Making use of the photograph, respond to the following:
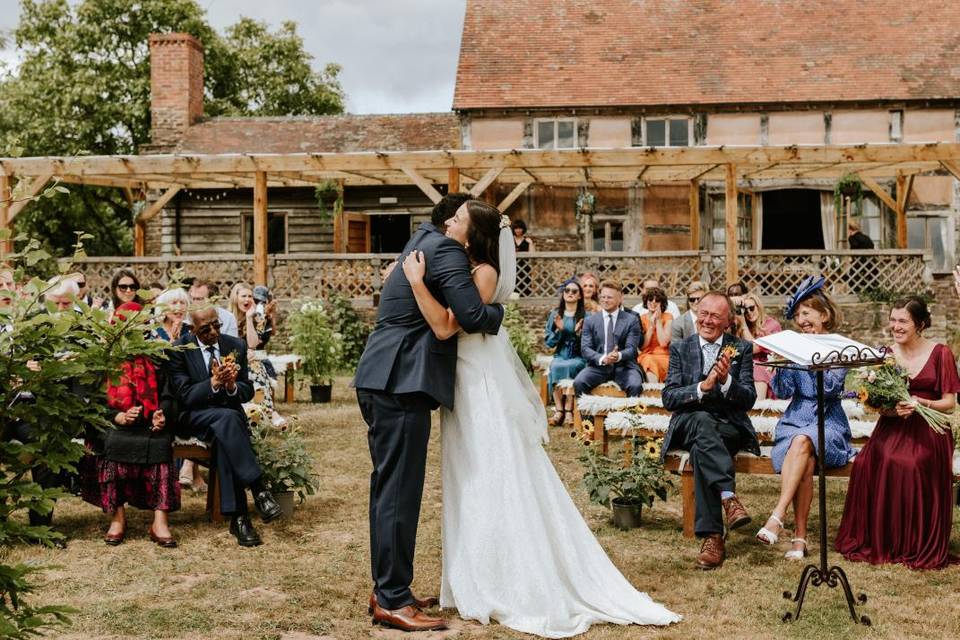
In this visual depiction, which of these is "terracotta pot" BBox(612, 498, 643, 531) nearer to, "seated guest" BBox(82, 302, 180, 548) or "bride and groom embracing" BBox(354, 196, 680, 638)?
"bride and groom embracing" BBox(354, 196, 680, 638)

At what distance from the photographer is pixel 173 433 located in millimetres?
5996

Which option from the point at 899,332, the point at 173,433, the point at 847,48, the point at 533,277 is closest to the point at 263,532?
the point at 173,433

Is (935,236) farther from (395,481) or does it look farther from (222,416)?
(395,481)

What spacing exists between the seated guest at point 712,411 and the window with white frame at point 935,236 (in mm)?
16336

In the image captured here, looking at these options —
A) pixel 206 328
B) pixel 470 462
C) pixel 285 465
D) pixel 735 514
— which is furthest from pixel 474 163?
pixel 470 462

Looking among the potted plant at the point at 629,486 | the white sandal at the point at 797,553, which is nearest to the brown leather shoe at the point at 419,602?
the potted plant at the point at 629,486

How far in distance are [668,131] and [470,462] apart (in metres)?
17.2

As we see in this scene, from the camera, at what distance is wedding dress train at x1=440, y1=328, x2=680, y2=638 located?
4312mm

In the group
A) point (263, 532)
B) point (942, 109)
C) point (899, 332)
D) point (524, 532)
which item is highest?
point (942, 109)

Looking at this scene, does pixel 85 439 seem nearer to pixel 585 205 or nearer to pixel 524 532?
pixel 524 532

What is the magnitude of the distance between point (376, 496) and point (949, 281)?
18.8m

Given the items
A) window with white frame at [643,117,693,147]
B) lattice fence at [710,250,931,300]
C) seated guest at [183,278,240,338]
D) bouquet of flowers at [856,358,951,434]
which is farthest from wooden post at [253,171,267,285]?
bouquet of flowers at [856,358,951,434]

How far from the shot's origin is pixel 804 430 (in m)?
5.62

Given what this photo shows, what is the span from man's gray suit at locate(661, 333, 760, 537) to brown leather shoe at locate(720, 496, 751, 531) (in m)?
0.07
